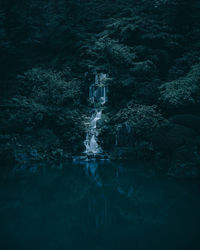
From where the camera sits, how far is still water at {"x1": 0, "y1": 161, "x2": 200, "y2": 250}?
3.41 metres

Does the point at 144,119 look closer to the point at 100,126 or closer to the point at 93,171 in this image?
the point at 100,126

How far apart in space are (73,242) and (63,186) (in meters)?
3.62

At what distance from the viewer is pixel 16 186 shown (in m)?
6.75

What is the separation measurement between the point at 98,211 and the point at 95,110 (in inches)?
354

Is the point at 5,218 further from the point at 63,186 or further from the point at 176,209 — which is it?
the point at 176,209

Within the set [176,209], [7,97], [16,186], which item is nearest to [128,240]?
[176,209]

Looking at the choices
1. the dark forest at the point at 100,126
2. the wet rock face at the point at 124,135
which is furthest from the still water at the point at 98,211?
the wet rock face at the point at 124,135

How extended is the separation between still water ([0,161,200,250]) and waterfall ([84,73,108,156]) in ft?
13.2

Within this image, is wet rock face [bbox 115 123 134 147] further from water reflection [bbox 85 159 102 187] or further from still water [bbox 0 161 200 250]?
still water [bbox 0 161 200 250]

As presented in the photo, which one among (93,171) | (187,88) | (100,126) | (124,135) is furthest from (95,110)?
(187,88)

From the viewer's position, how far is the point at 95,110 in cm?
1324

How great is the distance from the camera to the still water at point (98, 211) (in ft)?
11.2

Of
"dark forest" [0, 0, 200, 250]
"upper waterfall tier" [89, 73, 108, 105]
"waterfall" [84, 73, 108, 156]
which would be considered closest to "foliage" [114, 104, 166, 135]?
"dark forest" [0, 0, 200, 250]

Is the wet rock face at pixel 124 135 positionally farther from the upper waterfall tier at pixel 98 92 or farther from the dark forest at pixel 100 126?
the upper waterfall tier at pixel 98 92
